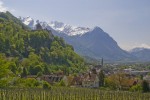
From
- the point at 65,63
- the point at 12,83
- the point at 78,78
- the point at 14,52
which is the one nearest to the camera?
the point at 12,83

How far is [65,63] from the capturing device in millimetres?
194750

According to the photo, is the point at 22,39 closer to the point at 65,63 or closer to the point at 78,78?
the point at 65,63

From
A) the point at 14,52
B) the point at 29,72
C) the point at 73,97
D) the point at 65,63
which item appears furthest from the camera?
the point at 65,63

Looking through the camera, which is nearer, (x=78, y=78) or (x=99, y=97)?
(x=99, y=97)

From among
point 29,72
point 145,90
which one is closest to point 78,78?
point 29,72

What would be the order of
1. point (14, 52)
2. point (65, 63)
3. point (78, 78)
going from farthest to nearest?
point (65, 63), point (14, 52), point (78, 78)

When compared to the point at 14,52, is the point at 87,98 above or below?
below

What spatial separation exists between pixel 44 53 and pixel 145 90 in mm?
104249

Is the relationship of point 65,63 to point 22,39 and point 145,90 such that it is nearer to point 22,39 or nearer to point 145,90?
point 22,39

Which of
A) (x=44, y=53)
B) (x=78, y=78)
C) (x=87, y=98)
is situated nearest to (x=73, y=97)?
(x=87, y=98)

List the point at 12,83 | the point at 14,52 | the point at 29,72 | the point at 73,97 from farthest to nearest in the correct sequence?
the point at 14,52
the point at 29,72
the point at 12,83
the point at 73,97

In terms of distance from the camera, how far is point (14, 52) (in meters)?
182

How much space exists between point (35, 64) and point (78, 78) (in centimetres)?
2393

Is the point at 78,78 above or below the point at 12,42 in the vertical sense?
below
